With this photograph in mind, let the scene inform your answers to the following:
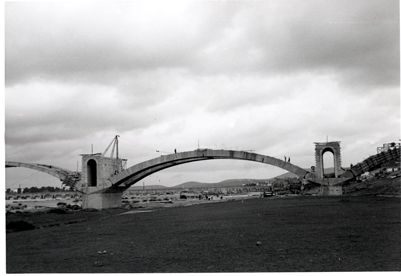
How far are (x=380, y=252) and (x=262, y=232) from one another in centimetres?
570

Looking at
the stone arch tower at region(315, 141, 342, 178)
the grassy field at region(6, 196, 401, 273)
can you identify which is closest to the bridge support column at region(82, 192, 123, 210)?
the stone arch tower at region(315, 141, 342, 178)

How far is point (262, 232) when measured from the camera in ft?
52.7

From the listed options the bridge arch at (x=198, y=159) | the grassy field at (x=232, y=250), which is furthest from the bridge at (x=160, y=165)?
the grassy field at (x=232, y=250)

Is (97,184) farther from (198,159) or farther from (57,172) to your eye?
(198,159)

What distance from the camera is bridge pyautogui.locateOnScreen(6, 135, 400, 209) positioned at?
4481 centimetres

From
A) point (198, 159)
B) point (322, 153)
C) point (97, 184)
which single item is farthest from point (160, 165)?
point (322, 153)

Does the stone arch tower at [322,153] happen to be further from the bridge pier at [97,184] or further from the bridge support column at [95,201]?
the bridge support column at [95,201]

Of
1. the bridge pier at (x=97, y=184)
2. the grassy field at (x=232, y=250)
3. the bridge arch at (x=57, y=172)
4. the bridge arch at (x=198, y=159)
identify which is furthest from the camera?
the bridge arch at (x=57, y=172)

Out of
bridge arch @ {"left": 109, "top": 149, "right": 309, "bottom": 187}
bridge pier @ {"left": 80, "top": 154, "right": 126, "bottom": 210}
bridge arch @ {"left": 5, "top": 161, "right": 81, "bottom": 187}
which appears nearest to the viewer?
bridge arch @ {"left": 109, "top": 149, "right": 309, "bottom": 187}

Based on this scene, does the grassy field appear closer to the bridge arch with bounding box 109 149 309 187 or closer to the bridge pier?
the bridge arch with bounding box 109 149 309 187

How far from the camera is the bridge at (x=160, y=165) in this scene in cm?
4481

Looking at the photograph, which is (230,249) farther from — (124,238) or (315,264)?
(124,238)

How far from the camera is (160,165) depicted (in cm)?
5012

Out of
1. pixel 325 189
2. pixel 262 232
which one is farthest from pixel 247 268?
pixel 325 189
